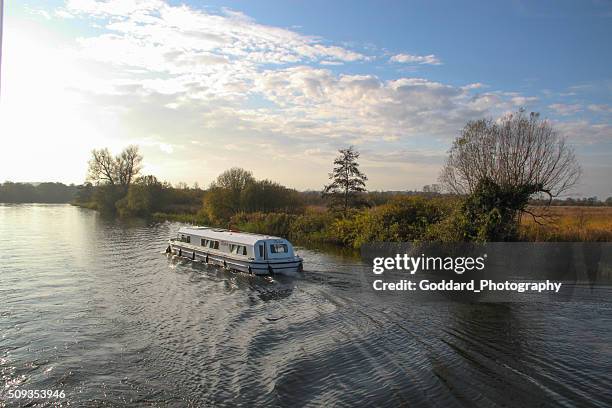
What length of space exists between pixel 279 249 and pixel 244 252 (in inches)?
76.7

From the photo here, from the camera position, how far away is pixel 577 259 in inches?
937

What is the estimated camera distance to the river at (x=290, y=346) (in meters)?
9.78

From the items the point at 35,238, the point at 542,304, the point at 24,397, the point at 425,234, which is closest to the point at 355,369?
the point at 24,397

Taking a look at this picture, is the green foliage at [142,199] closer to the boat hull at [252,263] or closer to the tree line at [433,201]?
the tree line at [433,201]

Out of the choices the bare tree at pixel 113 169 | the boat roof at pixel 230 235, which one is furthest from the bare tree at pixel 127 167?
the boat roof at pixel 230 235

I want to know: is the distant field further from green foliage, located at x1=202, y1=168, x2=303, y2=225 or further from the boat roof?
green foliage, located at x1=202, y1=168, x2=303, y2=225

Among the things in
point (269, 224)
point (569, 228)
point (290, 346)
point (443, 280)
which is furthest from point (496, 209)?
point (269, 224)

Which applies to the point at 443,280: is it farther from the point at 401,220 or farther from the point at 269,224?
the point at 269,224

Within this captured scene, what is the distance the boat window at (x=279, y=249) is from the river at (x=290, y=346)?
2.90 metres

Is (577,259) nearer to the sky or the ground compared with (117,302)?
nearer to the sky

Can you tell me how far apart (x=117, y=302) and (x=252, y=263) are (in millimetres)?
7105

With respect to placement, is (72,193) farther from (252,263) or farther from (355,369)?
(355,369)

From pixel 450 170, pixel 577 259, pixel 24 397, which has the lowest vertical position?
pixel 24 397

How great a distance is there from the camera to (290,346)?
1284 cm
